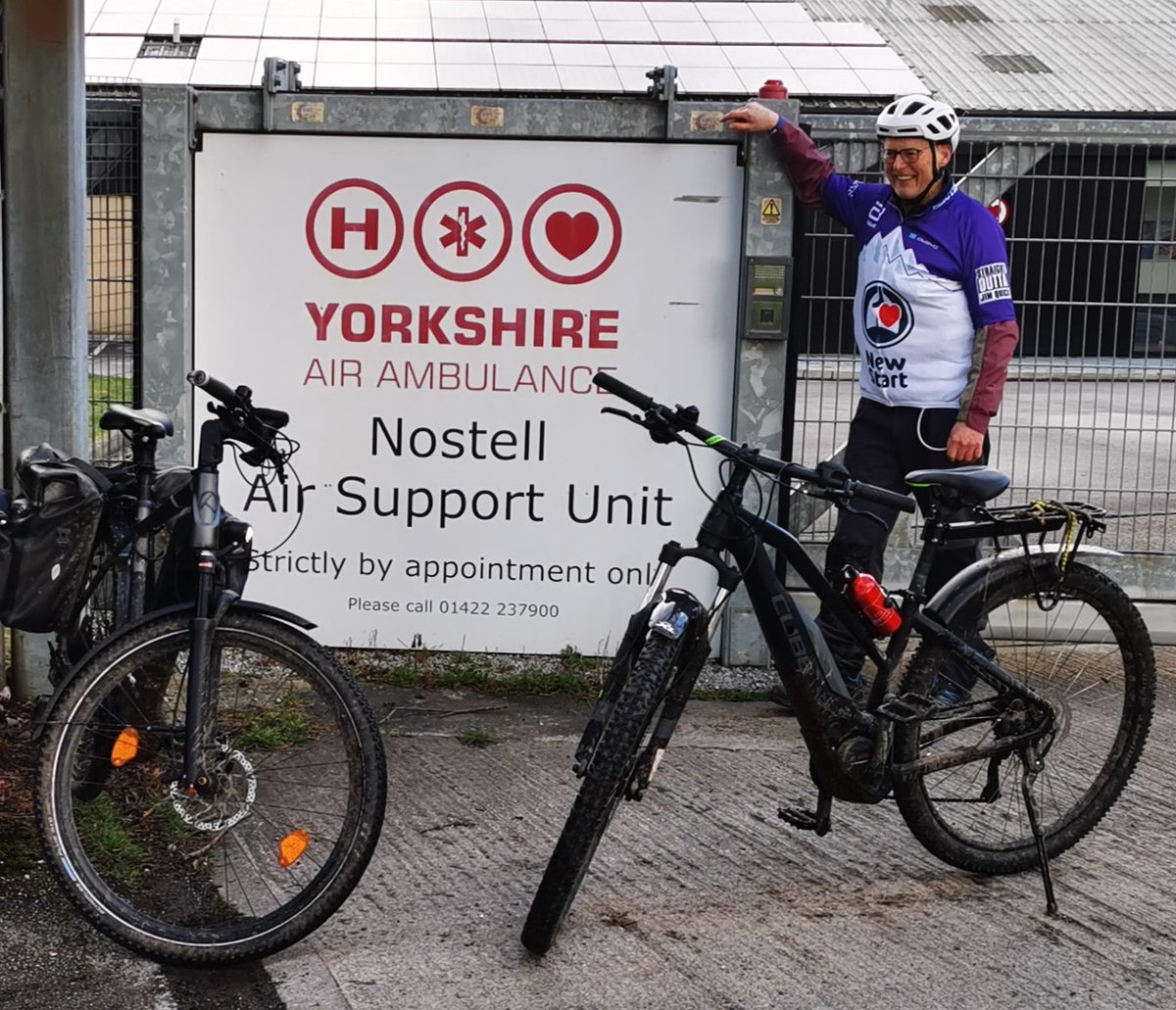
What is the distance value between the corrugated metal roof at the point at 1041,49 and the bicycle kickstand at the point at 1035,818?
2107 cm

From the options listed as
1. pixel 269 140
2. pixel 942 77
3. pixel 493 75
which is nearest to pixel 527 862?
pixel 269 140

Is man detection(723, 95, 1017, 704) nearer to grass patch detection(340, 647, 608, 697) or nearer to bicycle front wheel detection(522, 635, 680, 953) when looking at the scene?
grass patch detection(340, 647, 608, 697)

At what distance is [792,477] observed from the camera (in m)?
3.71

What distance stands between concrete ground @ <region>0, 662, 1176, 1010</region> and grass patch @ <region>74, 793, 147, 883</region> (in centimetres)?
16

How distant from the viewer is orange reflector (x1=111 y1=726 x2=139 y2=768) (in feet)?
11.7

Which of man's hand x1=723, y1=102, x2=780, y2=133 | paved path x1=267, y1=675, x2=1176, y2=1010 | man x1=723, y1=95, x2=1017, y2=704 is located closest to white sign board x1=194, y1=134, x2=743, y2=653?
man's hand x1=723, y1=102, x2=780, y2=133

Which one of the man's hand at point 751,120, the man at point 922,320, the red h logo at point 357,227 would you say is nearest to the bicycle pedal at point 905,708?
the man at point 922,320

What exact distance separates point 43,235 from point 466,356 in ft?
5.05

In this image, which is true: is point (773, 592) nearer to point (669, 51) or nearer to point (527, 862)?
point (527, 862)

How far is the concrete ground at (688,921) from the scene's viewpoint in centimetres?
347

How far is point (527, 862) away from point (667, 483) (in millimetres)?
2028

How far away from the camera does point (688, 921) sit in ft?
12.6

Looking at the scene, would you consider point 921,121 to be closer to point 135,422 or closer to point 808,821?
point 808,821

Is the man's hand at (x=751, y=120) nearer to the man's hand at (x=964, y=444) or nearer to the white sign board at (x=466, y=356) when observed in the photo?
the white sign board at (x=466, y=356)
